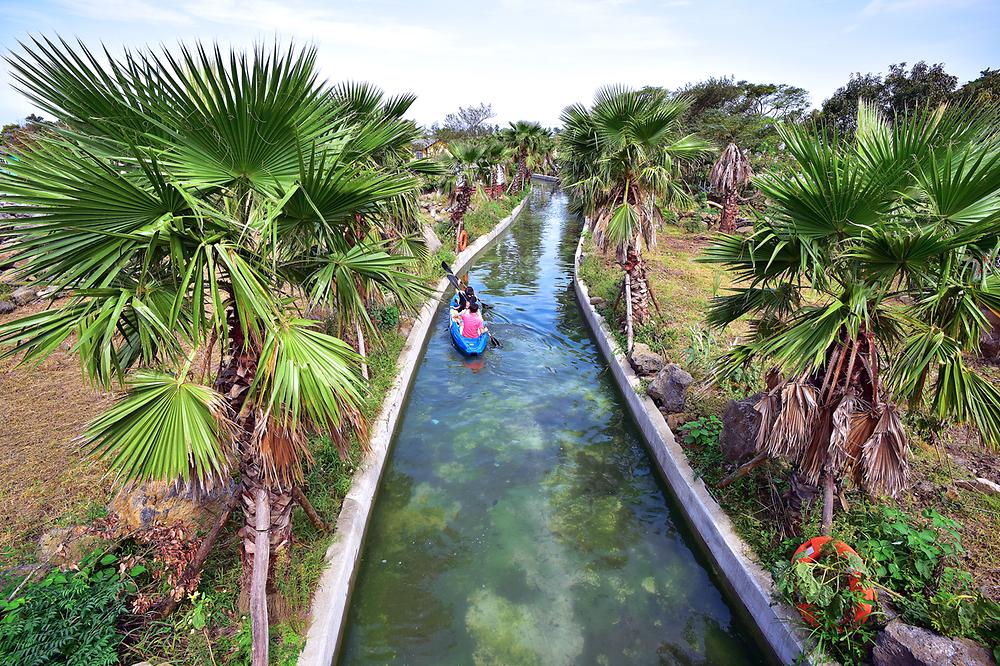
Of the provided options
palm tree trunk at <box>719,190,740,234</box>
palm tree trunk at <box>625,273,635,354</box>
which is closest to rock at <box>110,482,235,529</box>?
palm tree trunk at <box>625,273,635,354</box>

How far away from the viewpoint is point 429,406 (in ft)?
31.7

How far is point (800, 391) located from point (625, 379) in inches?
202

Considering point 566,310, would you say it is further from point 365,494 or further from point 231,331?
point 231,331

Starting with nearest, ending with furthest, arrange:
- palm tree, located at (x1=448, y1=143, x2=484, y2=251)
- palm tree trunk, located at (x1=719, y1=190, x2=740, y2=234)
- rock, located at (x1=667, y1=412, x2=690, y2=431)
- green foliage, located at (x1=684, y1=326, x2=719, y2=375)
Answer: rock, located at (x1=667, y1=412, x2=690, y2=431), green foliage, located at (x1=684, y1=326, x2=719, y2=375), palm tree, located at (x1=448, y1=143, x2=484, y2=251), palm tree trunk, located at (x1=719, y1=190, x2=740, y2=234)

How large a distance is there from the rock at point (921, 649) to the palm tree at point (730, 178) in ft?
59.8

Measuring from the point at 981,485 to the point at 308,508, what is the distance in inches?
305

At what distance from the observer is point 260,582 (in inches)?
160

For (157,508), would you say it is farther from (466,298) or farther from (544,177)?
(544,177)

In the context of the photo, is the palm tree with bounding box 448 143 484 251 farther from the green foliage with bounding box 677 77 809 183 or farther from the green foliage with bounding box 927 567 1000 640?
the green foliage with bounding box 927 567 1000 640

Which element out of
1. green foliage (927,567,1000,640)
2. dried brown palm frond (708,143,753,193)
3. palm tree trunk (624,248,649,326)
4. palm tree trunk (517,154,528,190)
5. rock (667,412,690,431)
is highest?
dried brown palm frond (708,143,753,193)

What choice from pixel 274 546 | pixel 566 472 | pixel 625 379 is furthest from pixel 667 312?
pixel 274 546

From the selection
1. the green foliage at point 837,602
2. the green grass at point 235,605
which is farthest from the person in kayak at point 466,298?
the green foliage at point 837,602

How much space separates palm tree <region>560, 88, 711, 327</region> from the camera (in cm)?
1002

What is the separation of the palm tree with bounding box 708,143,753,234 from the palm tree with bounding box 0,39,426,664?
19407 mm
